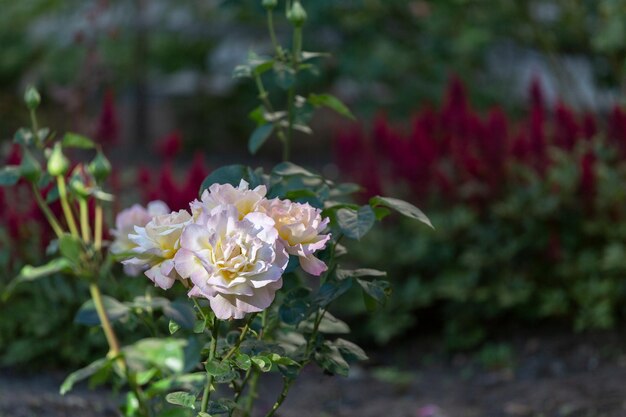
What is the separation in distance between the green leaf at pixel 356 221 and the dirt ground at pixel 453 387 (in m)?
1.34

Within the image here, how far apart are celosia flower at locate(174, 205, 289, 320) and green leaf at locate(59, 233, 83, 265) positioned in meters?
0.15

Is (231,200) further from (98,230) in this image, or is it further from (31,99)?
(31,99)

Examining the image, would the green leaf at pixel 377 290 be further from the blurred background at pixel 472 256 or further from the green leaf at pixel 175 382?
the blurred background at pixel 472 256

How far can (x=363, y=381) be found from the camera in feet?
11.7

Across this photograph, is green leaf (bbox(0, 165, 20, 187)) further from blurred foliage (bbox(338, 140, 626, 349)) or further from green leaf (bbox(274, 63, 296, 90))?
blurred foliage (bbox(338, 140, 626, 349))

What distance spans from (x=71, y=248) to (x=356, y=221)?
51cm

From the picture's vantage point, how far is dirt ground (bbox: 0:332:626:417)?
9.57 feet

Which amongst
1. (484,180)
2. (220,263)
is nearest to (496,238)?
(484,180)

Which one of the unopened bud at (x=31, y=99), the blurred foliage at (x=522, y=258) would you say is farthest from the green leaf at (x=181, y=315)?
the blurred foliage at (x=522, y=258)

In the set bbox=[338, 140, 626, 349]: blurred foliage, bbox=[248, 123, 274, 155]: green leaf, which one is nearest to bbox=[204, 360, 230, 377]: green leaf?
bbox=[248, 123, 274, 155]: green leaf

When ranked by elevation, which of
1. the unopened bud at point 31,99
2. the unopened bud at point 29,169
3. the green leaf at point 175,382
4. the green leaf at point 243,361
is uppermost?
the unopened bud at point 31,99

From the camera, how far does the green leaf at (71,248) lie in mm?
1442

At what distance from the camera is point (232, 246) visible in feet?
4.83

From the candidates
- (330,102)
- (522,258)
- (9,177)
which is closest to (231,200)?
(9,177)
